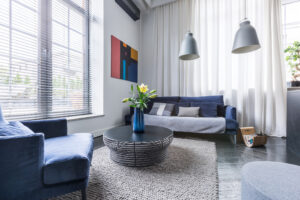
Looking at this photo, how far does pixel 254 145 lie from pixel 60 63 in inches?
123

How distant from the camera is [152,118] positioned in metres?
2.74

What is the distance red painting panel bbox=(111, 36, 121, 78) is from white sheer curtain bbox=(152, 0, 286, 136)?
3.58 feet

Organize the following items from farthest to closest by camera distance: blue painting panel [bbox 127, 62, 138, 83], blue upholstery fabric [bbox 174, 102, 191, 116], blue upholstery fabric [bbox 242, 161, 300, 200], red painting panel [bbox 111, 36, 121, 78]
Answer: blue painting panel [bbox 127, 62, 138, 83], blue upholstery fabric [bbox 174, 102, 191, 116], red painting panel [bbox 111, 36, 121, 78], blue upholstery fabric [bbox 242, 161, 300, 200]

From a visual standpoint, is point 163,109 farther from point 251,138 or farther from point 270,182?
point 270,182

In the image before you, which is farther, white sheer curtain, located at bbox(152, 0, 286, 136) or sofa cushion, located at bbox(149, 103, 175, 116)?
sofa cushion, located at bbox(149, 103, 175, 116)

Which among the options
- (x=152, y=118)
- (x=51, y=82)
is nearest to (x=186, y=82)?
(x=152, y=118)

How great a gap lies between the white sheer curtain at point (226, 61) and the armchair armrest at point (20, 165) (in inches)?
123

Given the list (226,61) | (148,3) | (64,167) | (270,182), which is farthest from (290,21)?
(64,167)

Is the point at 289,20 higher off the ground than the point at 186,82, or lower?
higher

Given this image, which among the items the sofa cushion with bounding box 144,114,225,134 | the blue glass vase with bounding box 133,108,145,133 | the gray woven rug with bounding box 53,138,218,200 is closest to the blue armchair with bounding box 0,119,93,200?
the gray woven rug with bounding box 53,138,218,200

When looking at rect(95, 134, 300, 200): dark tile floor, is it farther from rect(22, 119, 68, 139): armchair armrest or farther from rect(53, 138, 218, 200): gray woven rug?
rect(22, 119, 68, 139): armchair armrest

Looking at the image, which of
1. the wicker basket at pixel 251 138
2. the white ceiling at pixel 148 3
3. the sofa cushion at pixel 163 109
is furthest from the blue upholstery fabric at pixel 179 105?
the white ceiling at pixel 148 3

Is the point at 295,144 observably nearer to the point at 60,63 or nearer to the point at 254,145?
the point at 254,145

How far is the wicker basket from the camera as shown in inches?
81.2
